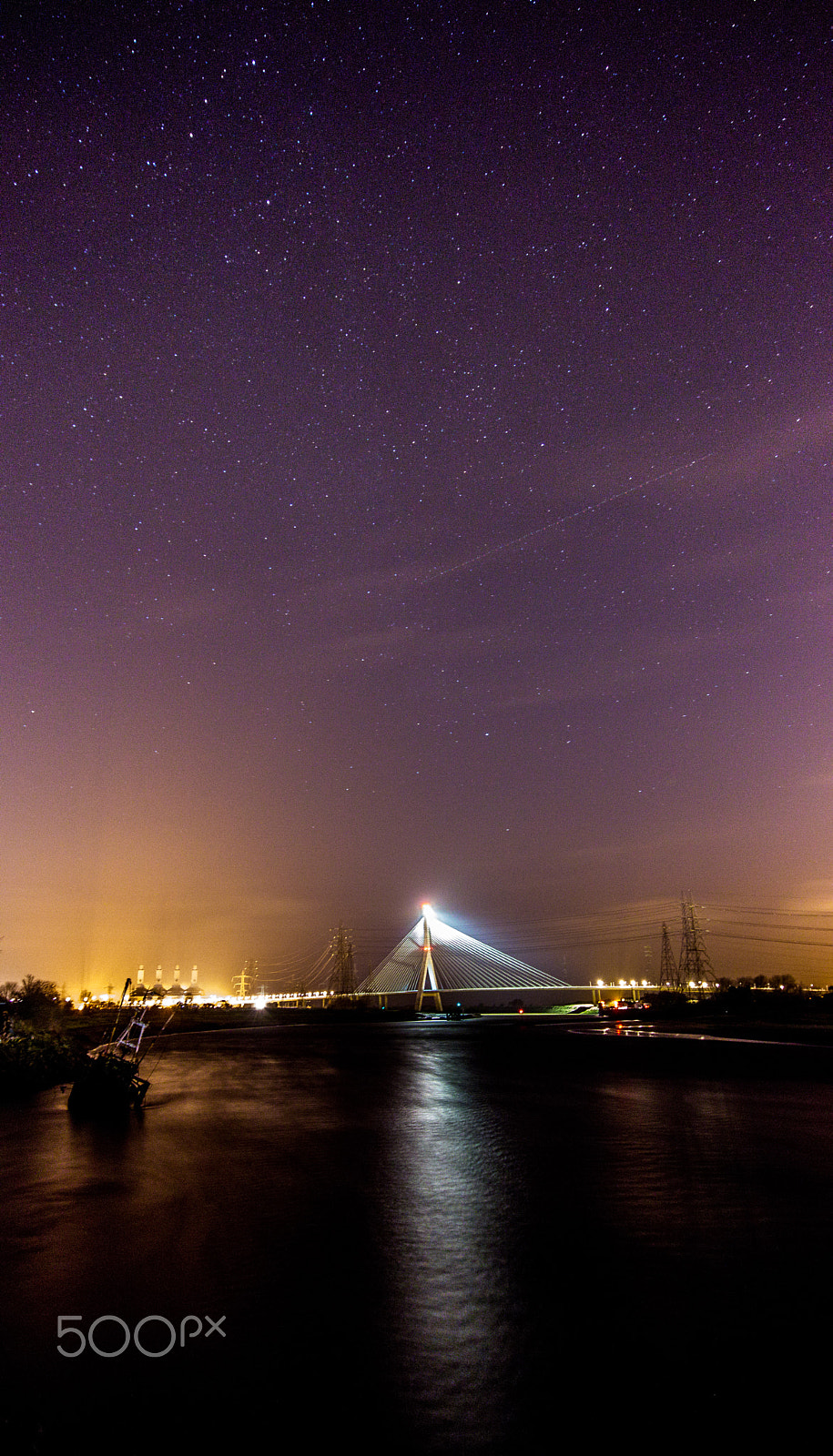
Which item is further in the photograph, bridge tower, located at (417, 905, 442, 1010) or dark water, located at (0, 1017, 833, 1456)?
bridge tower, located at (417, 905, 442, 1010)

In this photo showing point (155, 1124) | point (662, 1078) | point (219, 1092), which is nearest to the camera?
point (155, 1124)

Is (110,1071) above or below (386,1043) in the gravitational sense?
above

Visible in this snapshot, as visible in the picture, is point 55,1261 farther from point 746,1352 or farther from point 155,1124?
point 155,1124

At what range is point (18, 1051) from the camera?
33625mm

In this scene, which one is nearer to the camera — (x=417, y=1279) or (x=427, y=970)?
(x=417, y=1279)

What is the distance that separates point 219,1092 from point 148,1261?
23.3m

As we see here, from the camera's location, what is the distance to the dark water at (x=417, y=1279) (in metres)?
7.14

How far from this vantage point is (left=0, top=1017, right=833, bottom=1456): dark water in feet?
23.4

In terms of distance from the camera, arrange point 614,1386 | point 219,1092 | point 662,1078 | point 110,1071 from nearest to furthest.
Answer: point 614,1386 < point 110,1071 < point 219,1092 < point 662,1078

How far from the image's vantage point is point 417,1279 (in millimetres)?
10578

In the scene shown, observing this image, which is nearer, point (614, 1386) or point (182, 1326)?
point (614, 1386)

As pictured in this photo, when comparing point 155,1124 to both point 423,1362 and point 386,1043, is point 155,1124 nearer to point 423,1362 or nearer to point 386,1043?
point 423,1362

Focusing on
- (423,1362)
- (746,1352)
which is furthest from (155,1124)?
(746,1352)

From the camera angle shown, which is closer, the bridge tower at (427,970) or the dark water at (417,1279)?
the dark water at (417,1279)
